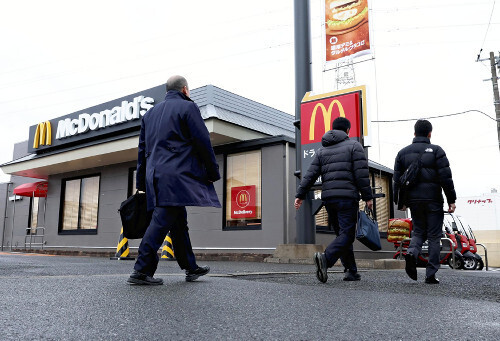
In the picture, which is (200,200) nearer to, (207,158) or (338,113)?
(207,158)

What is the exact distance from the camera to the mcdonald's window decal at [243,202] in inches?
477

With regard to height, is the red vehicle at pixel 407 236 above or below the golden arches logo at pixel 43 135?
below

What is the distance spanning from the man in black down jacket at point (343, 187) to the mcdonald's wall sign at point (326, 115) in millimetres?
4143

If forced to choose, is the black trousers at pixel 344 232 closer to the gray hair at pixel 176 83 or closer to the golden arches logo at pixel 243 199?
the gray hair at pixel 176 83

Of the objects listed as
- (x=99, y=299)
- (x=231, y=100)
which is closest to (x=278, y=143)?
(x=231, y=100)

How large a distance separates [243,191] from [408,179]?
743 cm

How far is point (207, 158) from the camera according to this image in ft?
12.9

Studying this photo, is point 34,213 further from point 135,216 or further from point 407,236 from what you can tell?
point 135,216

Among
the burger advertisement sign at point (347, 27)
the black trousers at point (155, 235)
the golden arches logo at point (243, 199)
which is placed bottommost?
the black trousers at point (155, 235)

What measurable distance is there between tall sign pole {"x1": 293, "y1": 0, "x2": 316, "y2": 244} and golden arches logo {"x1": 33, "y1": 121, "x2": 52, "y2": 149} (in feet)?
32.3

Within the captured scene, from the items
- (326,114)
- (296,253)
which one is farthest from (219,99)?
(296,253)

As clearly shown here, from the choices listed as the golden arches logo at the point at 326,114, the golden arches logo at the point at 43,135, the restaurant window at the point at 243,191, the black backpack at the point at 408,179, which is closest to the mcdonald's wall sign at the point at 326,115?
the golden arches logo at the point at 326,114

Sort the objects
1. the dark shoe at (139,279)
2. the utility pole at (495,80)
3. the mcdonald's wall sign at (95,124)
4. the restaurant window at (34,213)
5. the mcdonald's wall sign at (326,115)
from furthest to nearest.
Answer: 1. the utility pole at (495,80)
2. the restaurant window at (34,213)
3. the mcdonald's wall sign at (95,124)
4. the mcdonald's wall sign at (326,115)
5. the dark shoe at (139,279)

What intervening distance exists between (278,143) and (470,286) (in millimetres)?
7382
